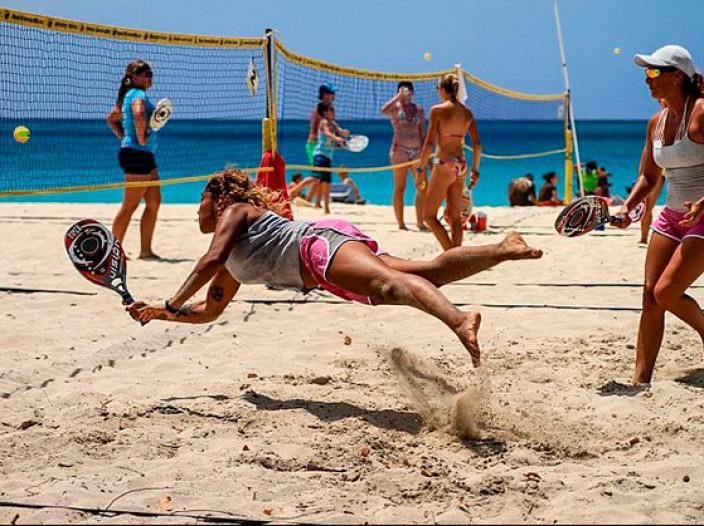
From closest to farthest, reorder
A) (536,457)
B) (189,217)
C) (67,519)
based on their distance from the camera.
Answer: (67,519), (536,457), (189,217)

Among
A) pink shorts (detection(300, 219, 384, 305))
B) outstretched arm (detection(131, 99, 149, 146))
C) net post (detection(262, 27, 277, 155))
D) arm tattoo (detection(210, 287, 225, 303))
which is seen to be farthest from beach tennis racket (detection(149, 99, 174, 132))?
pink shorts (detection(300, 219, 384, 305))

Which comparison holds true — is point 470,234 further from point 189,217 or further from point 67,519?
point 67,519

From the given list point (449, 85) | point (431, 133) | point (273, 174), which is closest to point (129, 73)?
point (273, 174)

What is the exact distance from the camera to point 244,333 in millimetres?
5766

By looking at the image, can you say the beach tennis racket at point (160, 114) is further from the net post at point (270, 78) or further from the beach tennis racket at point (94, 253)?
the beach tennis racket at point (94, 253)

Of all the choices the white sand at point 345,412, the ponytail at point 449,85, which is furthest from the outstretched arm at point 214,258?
the ponytail at point 449,85

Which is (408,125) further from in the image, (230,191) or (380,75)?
(230,191)

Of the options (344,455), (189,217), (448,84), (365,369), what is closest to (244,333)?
(365,369)

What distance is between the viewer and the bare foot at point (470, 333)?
143 inches

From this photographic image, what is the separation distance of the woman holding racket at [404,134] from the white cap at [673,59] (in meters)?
6.59

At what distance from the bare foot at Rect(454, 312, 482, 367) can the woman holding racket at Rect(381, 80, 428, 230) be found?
7.08m

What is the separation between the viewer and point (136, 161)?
809 cm

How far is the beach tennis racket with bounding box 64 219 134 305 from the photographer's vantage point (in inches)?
174

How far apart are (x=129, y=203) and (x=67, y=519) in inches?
207
